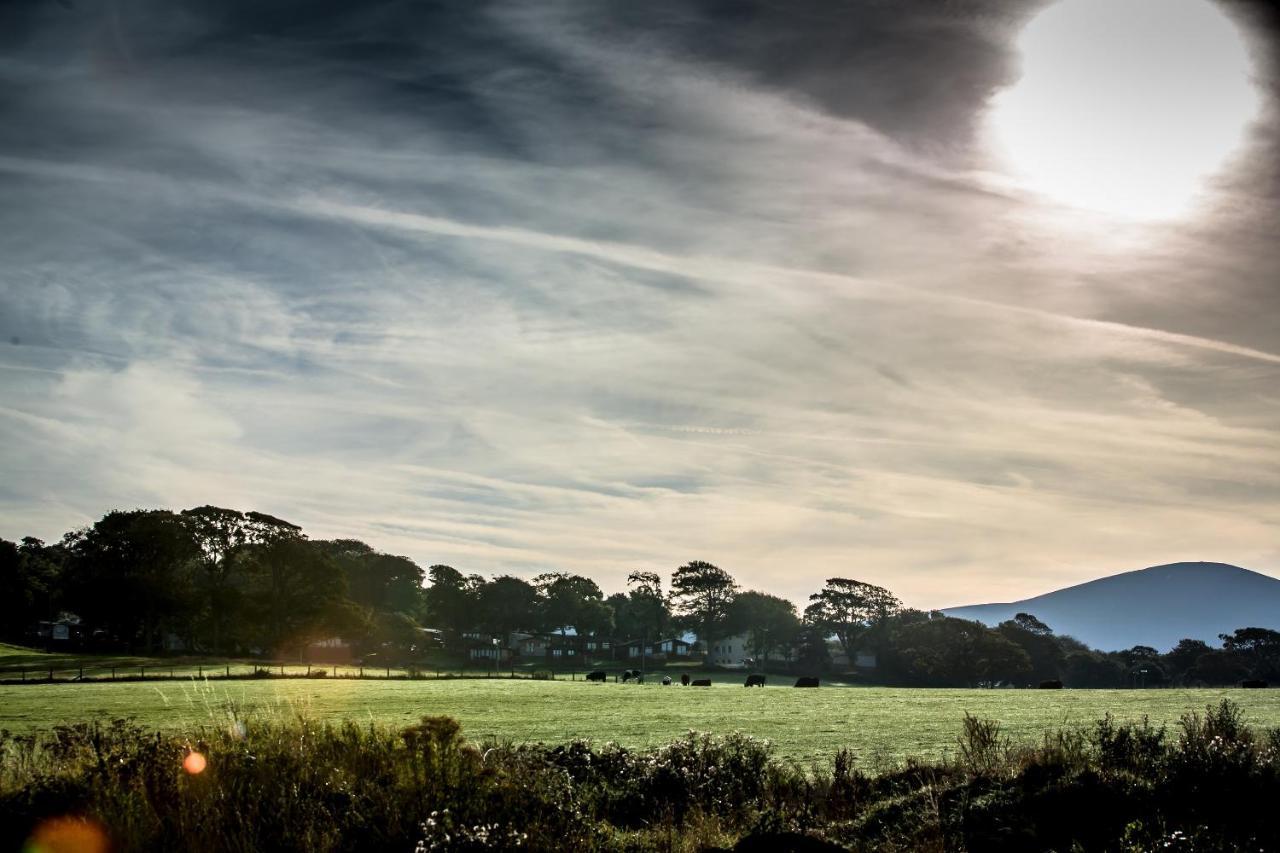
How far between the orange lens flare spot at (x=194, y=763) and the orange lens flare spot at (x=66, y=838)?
1.58 m

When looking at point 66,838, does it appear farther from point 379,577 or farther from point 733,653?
point 733,653

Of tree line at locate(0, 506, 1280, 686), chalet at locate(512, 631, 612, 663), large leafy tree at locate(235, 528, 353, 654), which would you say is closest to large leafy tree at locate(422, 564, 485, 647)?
tree line at locate(0, 506, 1280, 686)

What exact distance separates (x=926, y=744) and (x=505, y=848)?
20.3 m

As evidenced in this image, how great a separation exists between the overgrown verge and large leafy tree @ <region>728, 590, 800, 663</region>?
15299cm

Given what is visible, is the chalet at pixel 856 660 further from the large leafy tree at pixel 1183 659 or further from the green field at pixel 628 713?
the green field at pixel 628 713

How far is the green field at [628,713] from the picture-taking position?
106 ft

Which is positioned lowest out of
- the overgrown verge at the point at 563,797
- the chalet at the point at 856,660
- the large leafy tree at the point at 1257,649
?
the chalet at the point at 856,660

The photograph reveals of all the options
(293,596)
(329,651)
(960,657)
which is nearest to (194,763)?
(293,596)

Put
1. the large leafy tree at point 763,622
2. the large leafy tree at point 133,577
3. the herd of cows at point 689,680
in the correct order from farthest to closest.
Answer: the large leafy tree at point 763,622
the large leafy tree at point 133,577
the herd of cows at point 689,680

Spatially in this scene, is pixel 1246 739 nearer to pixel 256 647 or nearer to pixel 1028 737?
pixel 1028 737

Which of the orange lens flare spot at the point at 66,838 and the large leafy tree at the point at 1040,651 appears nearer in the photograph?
the orange lens flare spot at the point at 66,838

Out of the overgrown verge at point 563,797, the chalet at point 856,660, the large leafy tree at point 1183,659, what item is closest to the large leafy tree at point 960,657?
the chalet at point 856,660

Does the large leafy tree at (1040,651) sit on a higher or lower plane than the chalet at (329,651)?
higher

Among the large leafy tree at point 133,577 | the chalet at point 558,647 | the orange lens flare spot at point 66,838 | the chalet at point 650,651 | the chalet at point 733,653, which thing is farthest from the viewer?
the chalet at point 650,651
